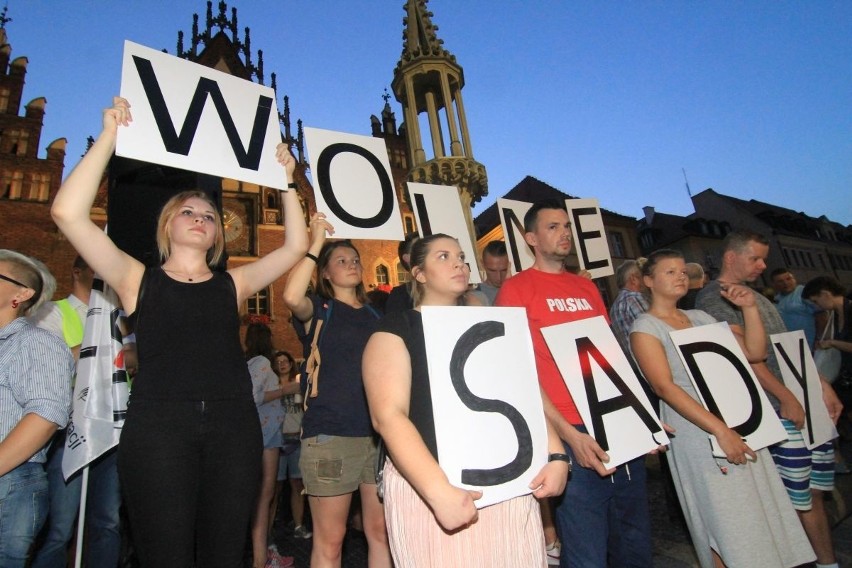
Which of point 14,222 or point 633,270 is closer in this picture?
point 633,270

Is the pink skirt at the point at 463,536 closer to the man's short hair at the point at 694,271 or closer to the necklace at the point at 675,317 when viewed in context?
A: the necklace at the point at 675,317

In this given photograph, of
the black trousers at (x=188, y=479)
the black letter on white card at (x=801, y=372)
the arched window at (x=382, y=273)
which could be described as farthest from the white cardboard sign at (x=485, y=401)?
the arched window at (x=382, y=273)

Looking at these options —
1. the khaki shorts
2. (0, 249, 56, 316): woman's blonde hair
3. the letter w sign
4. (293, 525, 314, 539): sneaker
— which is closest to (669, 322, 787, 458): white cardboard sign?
the khaki shorts

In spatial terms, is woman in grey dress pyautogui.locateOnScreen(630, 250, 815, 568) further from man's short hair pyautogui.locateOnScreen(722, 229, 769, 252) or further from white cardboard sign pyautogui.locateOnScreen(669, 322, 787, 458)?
man's short hair pyautogui.locateOnScreen(722, 229, 769, 252)

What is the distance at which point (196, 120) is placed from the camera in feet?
7.74

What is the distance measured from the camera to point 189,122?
2.32 m

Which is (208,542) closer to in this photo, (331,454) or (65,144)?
(331,454)

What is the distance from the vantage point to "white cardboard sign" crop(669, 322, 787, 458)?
91.1 inches

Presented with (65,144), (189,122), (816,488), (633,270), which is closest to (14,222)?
(65,144)

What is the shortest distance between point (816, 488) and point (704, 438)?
1249 mm

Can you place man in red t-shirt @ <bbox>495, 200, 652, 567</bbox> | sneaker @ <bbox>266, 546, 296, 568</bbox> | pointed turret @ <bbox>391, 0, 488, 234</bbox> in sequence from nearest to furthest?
1. man in red t-shirt @ <bbox>495, 200, 652, 567</bbox>
2. sneaker @ <bbox>266, 546, 296, 568</bbox>
3. pointed turret @ <bbox>391, 0, 488, 234</bbox>

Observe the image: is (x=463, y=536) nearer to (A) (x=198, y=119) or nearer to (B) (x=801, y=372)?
(A) (x=198, y=119)

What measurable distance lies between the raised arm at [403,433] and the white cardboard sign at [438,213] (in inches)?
85.6

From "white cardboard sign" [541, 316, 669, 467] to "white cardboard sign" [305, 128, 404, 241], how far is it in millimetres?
1387
